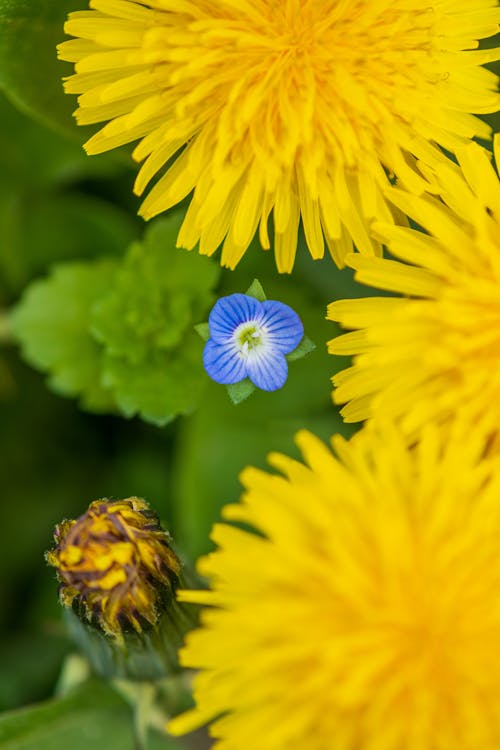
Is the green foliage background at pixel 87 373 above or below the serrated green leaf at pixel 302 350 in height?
above

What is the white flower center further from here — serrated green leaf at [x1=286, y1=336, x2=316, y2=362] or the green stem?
the green stem

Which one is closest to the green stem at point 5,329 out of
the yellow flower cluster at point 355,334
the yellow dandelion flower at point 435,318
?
the yellow flower cluster at point 355,334

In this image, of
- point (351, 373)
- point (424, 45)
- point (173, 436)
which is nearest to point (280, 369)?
point (351, 373)

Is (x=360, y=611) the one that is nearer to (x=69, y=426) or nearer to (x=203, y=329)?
(x=203, y=329)

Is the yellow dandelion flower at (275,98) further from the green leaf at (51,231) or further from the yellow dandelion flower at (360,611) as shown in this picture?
the green leaf at (51,231)

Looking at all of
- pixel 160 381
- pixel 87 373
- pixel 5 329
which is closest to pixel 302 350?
pixel 160 381

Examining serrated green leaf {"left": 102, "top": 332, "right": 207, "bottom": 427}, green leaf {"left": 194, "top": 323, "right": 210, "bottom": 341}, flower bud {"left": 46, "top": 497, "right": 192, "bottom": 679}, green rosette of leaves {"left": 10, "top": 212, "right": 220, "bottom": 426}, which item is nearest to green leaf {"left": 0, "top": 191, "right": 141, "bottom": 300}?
green rosette of leaves {"left": 10, "top": 212, "right": 220, "bottom": 426}
